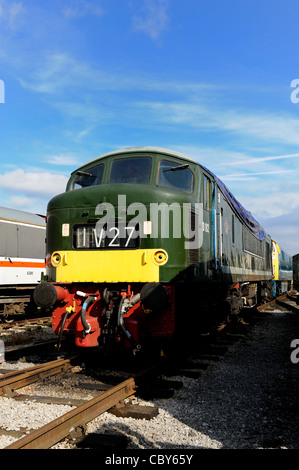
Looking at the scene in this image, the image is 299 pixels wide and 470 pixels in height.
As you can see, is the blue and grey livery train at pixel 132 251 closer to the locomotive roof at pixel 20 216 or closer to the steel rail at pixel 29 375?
the steel rail at pixel 29 375

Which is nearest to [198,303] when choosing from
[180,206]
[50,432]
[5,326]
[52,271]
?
[180,206]

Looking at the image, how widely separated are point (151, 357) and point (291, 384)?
2.33 metres

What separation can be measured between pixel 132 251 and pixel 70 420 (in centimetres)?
273

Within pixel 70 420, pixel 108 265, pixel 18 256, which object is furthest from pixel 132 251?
pixel 18 256

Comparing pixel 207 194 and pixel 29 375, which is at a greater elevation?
pixel 207 194

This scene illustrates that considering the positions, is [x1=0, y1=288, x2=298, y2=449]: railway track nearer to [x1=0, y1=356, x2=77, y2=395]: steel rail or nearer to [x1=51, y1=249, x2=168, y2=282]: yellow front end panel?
[x1=0, y1=356, x2=77, y2=395]: steel rail

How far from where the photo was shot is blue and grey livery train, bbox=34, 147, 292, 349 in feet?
20.0

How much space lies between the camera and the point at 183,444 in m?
3.94

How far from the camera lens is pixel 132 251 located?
633 cm

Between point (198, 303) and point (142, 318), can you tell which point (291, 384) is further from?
point (142, 318)

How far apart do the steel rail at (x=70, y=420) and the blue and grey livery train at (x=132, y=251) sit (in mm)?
978

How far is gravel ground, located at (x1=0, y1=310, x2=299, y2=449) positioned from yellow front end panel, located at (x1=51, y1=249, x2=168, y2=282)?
1.49 metres

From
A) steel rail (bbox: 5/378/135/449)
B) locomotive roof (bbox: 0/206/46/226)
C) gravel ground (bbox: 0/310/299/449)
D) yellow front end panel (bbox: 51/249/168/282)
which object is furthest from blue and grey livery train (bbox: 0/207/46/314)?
steel rail (bbox: 5/378/135/449)

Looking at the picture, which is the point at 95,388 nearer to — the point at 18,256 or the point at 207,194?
the point at 207,194
